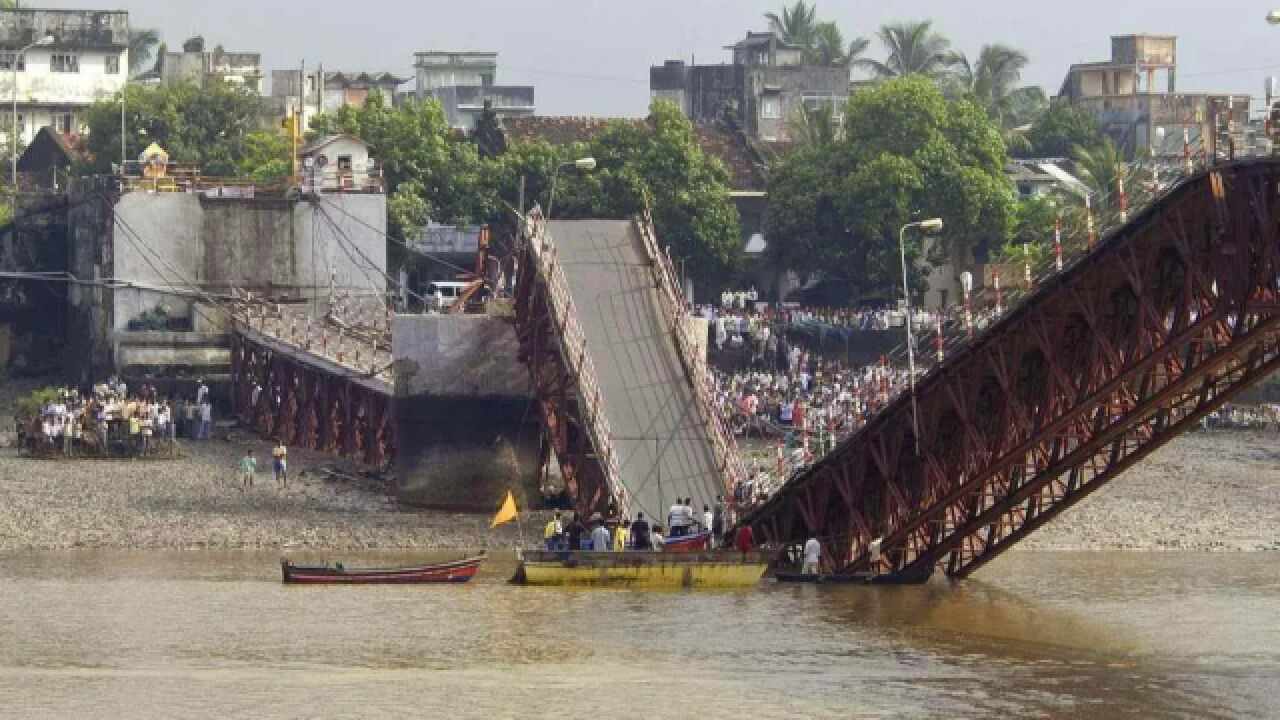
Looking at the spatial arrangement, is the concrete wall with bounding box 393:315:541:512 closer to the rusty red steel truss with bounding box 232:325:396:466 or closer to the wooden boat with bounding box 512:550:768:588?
the rusty red steel truss with bounding box 232:325:396:466

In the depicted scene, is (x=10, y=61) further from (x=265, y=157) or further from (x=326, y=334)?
(x=326, y=334)

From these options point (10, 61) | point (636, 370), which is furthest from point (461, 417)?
point (10, 61)

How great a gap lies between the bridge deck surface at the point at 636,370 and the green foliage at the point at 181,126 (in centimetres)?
5964

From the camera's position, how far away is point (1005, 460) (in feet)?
190

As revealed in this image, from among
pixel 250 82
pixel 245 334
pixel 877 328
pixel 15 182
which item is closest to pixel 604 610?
pixel 245 334

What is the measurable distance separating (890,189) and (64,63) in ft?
202

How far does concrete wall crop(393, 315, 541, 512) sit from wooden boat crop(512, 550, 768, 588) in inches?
563

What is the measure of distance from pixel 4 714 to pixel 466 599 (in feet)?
51.5

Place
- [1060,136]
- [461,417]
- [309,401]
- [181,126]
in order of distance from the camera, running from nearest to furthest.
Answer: [461,417]
[309,401]
[181,126]
[1060,136]

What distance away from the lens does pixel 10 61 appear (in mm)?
155125

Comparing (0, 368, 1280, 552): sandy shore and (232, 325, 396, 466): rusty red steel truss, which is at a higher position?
(232, 325, 396, 466): rusty red steel truss

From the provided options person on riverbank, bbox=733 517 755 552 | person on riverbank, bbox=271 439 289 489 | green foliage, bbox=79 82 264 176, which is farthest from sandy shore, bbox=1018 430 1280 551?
green foliage, bbox=79 82 264 176

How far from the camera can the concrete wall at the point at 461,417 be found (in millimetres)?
75312

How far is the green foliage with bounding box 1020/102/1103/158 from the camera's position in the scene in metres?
146
